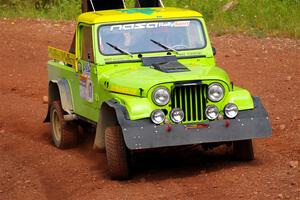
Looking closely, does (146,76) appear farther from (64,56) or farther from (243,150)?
(64,56)

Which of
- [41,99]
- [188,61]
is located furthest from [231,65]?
[188,61]

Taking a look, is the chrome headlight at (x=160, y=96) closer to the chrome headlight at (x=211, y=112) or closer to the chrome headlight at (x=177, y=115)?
the chrome headlight at (x=177, y=115)

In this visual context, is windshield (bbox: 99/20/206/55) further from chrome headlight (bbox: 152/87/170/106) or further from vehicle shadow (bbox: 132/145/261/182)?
chrome headlight (bbox: 152/87/170/106)

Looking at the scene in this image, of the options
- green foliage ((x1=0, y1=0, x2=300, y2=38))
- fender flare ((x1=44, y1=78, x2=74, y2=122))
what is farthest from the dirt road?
green foliage ((x1=0, y1=0, x2=300, y2=38))

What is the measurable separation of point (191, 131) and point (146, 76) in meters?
0.82

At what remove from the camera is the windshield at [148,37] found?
1005 centimetres

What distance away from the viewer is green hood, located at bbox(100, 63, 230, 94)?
8938 millimetres

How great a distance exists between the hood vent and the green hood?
6cm

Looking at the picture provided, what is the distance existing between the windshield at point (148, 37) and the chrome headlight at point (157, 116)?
4.76 feet

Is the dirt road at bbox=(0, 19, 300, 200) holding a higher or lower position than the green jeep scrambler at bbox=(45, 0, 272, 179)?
lower

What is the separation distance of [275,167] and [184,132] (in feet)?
3.35

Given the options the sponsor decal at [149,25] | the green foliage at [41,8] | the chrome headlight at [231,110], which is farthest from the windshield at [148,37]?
the green foliage at [41,8]

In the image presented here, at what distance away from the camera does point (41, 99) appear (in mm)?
14180

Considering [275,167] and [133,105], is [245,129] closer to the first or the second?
[275,167]
